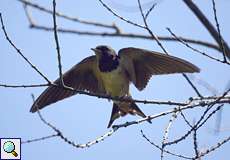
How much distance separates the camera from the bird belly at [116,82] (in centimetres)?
515

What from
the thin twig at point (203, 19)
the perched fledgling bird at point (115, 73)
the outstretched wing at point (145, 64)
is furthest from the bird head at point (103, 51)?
the thin twig at point (203, 19)

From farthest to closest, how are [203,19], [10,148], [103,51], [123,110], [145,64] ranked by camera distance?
1. [103,51]
2. [145,64]
3. [123,110]
4. [10,148]
5. [203,19]

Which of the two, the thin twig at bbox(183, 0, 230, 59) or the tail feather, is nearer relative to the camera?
the thin twig at bbox(183, 0, 230, 59)

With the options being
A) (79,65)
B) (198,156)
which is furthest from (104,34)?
(79,65)

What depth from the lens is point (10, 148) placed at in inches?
175

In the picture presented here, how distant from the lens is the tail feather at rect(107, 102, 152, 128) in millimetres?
4582

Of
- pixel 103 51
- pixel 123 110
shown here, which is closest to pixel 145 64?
pixel 123 110

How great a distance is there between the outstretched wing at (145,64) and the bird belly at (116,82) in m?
0.07

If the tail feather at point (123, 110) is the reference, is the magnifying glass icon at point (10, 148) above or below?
below

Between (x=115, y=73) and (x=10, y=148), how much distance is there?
1385mm

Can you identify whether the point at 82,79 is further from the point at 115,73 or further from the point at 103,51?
the point at 103,51

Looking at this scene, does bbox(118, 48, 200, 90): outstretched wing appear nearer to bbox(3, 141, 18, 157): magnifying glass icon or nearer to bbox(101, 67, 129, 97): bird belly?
bbox(101, 67, 129, 97): bird belly

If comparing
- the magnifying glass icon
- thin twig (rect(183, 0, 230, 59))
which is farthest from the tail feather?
thin twig (rect(183, 0, 230, 59))

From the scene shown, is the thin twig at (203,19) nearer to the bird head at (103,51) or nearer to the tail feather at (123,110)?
the tail feather at (123,110)
